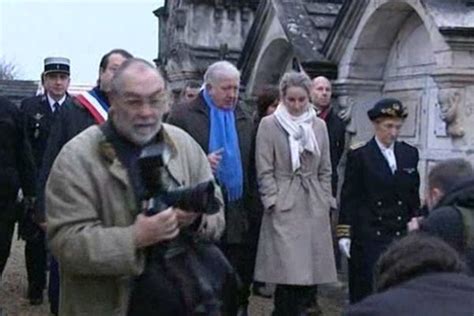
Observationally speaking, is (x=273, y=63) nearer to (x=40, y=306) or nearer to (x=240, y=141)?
(x=40, y=306)

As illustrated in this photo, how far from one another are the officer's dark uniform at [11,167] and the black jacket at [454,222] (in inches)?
181

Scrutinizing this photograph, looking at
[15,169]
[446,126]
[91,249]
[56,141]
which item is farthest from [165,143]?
[446,126]

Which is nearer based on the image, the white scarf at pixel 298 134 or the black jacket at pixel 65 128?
the black jacket at pixel 65 128

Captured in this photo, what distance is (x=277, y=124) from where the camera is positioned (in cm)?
842

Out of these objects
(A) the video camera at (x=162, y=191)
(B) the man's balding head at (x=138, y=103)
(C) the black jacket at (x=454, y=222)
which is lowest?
(C) the black jacket at (x=454, y=222)

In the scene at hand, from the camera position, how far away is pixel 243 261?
28.3 feet

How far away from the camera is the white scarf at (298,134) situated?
8.34m

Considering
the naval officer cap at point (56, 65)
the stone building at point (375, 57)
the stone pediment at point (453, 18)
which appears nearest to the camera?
the stone pediment at point (453, 18)

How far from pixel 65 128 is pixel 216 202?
Result: 9.42 feet

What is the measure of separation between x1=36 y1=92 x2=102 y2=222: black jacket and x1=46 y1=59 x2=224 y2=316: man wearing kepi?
8.25 feet

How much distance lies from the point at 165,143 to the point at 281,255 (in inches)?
152

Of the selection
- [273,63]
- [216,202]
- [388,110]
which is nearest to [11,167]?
[388,110]

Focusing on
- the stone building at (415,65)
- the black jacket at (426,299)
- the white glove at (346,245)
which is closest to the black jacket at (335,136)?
the stone building at (415,65)

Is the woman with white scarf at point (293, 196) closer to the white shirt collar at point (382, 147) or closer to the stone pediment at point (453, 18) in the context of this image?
the white shirt collar at point (382, 147)
